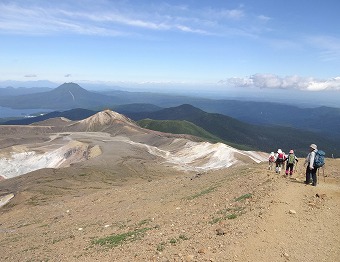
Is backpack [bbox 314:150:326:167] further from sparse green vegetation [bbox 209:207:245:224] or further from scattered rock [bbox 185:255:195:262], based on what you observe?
scattered rock [bbox 185:255:195:262]

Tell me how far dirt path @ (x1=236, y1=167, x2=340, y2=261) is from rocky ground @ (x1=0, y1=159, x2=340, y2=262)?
39mm

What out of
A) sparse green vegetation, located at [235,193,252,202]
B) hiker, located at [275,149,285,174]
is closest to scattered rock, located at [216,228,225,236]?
sparse green vegetation, located at [235,193,252,202]

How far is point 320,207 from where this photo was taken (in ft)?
58.1

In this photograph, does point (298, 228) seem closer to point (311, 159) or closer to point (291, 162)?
point (311, 159)

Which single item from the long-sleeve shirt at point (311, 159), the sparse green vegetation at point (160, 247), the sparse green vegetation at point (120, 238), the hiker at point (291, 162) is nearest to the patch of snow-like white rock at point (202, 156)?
the hiker at point (291, 162)

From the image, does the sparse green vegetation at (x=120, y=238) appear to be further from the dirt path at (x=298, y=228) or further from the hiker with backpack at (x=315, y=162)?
the hiker with backpack at (x=315, y=162)

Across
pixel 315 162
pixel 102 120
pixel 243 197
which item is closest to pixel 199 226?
pixel 243 197

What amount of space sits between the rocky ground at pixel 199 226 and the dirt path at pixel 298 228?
39 millimetres

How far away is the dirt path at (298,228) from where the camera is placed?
13445mm

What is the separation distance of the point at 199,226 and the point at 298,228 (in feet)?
16.2

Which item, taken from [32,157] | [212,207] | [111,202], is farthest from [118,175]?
A: [212,207]

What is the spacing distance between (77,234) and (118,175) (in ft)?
162

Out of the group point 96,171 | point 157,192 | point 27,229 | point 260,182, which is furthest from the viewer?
point 96,171

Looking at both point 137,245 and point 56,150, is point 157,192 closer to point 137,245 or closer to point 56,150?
point 137,245
